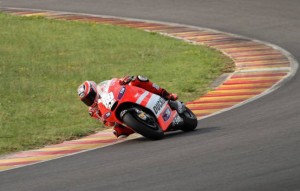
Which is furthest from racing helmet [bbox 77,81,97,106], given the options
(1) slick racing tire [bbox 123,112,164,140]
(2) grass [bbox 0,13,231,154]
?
(2) grass [bbox 0,13,231,154]

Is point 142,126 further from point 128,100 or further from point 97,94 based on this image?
point 97,94

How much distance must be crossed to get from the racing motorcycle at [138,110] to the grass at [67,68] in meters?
1.60

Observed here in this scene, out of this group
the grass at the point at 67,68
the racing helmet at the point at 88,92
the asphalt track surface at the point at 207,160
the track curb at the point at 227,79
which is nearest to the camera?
the asphalt track surface at the point at 207,160

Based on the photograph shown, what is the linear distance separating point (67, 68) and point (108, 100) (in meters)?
9.51

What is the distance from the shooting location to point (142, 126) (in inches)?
599

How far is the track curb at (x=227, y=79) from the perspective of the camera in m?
15.9

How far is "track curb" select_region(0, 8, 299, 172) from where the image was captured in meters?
15.9

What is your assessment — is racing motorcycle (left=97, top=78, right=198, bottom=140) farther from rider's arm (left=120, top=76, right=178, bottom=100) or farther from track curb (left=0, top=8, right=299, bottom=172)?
track curb (left=0, top=8, right=299, bottom=172)

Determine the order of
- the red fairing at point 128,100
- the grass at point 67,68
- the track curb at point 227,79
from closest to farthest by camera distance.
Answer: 1. the red fairing at point 128,100
2. the track curb at point 227,79
3. the grass at point 67,68

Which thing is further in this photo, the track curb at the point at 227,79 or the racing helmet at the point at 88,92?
the track curb at the point at 227,79

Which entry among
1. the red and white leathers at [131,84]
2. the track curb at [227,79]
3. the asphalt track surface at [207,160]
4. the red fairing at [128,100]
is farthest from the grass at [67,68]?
the asphalt track surface at [207,160]

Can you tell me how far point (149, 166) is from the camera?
12.9 metres

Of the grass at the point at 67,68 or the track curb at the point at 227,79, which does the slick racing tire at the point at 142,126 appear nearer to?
the track curb at the point at 227,79

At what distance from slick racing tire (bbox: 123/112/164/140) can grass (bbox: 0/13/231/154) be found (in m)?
1.99
